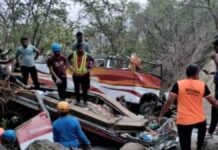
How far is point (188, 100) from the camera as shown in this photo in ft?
24.9

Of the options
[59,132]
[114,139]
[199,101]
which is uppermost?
[199,101]

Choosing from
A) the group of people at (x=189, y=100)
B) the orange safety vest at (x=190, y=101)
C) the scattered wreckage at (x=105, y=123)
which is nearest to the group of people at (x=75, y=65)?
the scattered wreckage at (x=105, y=123)

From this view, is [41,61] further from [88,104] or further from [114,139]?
[114,139]

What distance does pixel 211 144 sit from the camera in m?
8.98

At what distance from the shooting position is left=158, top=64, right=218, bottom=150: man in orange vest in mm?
7527

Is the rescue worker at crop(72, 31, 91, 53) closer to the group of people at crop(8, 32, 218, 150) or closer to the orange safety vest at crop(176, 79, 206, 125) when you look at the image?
the group of people at crop(8, 32, 218, 150)

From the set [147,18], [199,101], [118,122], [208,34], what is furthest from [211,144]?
[147,18]

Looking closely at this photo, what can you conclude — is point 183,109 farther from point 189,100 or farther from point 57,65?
point 57,65

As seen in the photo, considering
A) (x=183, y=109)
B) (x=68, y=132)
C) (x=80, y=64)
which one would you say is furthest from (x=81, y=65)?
(x=183, y=109)

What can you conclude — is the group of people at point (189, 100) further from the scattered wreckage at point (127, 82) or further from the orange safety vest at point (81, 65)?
the scattered wreckage at point (127, 82)

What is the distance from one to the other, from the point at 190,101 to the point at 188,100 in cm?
3

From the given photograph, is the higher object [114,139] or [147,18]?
[147,18]

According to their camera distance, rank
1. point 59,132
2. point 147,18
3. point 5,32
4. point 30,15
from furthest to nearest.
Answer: point 147,18, point 30,15, point 5,32, point 59,132

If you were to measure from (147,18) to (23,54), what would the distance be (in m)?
21.6
